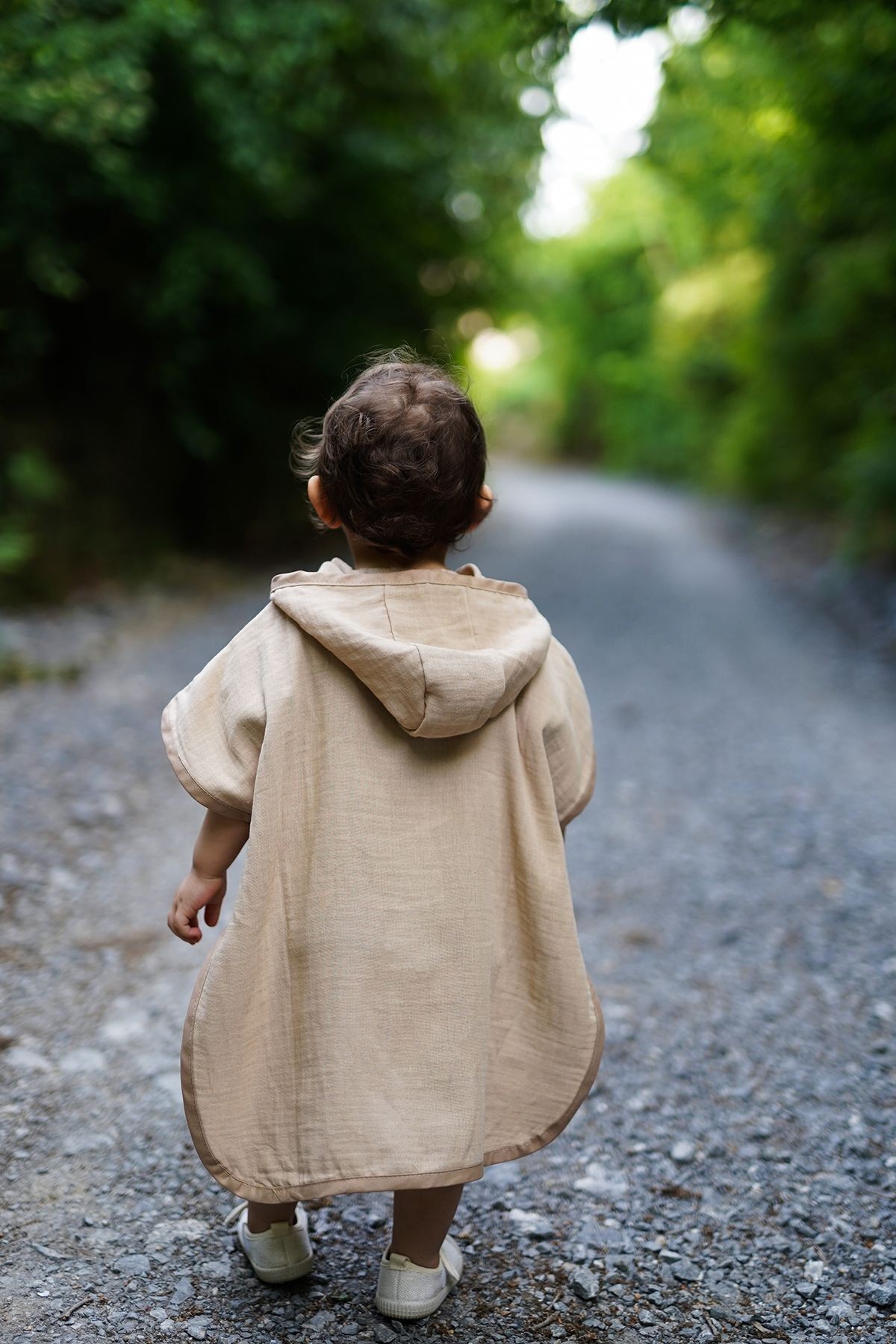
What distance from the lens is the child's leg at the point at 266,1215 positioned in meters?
1.88

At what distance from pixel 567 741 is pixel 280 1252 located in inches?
42.5

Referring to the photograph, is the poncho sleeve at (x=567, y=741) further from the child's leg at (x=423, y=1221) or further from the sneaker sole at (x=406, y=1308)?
the sneaker sole at (x=406, y=1308)

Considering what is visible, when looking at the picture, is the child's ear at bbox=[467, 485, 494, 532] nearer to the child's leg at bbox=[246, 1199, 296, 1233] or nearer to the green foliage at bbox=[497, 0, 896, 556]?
the child's leg at bbox=[246, 1199, 296, 1233]

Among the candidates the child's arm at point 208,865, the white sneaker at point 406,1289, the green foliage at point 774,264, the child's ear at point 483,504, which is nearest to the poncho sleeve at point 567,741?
the child's ear at point 483,504

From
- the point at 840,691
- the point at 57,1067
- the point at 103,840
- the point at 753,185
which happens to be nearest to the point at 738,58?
the point at 753,185

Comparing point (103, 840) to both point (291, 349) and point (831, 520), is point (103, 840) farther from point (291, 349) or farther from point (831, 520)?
point (831, 520)

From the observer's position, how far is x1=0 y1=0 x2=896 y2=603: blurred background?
20.8 feet

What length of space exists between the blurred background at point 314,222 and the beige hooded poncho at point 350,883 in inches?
148

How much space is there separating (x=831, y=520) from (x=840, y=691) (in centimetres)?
724

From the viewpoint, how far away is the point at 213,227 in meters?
8.48

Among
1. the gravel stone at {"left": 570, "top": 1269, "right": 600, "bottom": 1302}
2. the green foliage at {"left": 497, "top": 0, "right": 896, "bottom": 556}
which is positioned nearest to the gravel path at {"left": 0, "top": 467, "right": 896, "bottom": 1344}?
the gravel stone at {"left": 570, "top": 1269, "right": 600, "bottom": 1302}

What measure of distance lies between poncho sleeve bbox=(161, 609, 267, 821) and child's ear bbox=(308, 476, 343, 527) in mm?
207

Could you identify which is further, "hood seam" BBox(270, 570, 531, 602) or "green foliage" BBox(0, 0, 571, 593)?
"green foliage" BBox(0, 0, 571, 593)

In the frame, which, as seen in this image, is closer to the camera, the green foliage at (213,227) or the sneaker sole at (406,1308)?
the sneaker sole at (406,1308)
